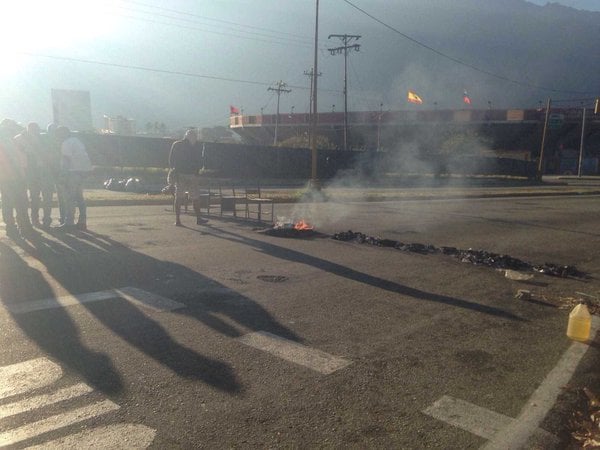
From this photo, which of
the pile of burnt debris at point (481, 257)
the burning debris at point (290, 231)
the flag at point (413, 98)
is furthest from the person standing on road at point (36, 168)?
the flag at point (413, 98)

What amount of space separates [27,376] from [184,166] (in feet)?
24.7

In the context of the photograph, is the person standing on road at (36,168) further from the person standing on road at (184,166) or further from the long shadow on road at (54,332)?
the long shadow on road at (54,332)

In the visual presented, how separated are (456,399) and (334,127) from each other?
79036mm

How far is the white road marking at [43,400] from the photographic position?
11.1 ft

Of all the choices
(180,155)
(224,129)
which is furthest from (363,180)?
(224,129)

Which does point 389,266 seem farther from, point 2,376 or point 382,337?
point 2,376

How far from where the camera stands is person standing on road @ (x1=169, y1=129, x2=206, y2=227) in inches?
431

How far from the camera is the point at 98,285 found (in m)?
6.28

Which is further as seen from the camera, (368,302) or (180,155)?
(180,155)

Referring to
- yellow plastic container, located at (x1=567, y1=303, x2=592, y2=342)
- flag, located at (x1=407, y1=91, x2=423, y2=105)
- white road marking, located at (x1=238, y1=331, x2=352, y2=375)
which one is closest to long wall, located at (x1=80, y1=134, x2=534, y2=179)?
flag, located at (x1=407, y1=91, x2=423, y2=105)

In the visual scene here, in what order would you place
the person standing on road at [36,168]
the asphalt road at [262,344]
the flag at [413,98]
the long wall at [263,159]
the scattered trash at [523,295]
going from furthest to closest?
the flag at [413,98]
the long wall at [263,159]
the person standing on road at [36,168]
the scattered trash at [523,295]
the asphalt road at [262,344]

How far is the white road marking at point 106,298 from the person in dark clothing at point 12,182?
388 centimetres

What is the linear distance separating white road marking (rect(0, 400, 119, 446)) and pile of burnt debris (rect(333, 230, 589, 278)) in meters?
6.79

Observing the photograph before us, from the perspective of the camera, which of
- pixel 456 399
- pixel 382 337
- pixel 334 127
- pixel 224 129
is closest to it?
pixel 456 399
